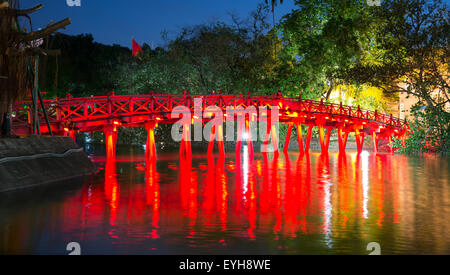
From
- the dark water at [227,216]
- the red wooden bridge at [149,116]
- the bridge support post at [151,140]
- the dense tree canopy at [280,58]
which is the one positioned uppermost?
the dense tree canopy at [280,58]

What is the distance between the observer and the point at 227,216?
12.3 m

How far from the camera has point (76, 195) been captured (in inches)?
611

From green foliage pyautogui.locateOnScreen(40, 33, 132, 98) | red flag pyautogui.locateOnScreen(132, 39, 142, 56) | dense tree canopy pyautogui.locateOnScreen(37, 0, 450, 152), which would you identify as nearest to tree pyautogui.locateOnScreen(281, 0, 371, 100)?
dense tree canopy pyautogui.locateOnScreen(37, 0, 450, 152)

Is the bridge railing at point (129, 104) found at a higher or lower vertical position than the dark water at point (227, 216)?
higher

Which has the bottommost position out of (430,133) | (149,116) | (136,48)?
(430,133)

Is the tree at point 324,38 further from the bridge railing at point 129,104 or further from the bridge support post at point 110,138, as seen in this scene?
the bridge support post at point 110,138

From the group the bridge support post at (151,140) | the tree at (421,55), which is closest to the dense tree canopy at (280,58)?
the tree at (421,55)

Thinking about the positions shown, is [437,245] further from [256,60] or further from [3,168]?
[256,60]

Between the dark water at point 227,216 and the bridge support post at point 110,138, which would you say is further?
the bridge support post at point 110,138

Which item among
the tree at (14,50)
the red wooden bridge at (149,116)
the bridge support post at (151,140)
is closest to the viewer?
the tree at (14,50)

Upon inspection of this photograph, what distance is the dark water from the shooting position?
30.3 feet

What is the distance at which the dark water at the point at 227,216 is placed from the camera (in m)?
9.23

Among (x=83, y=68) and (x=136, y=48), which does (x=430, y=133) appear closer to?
(x=136, y=48)

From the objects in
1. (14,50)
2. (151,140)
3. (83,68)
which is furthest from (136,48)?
(14,50)
